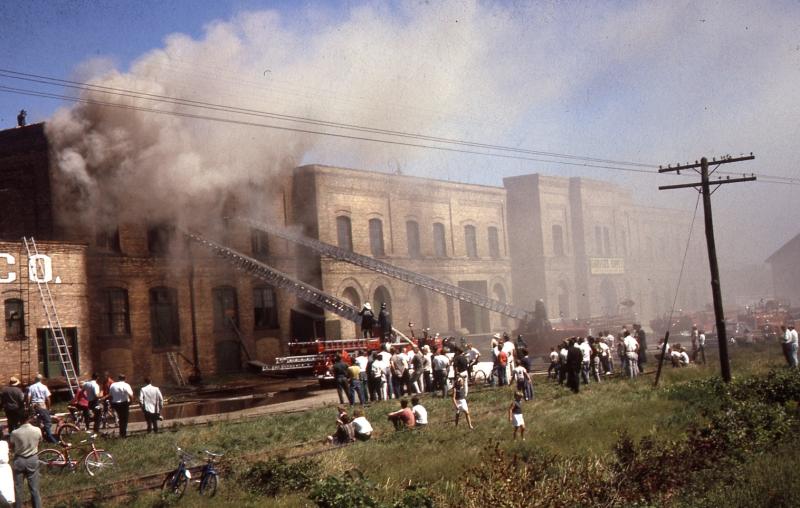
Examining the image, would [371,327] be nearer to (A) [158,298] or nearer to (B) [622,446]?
(A) [158,298]

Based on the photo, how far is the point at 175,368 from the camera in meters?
31.0

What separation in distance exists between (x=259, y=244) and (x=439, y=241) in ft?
43.6

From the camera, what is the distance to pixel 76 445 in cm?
1656

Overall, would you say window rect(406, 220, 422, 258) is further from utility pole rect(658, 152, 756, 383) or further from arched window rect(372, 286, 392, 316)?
utility pole rect(658, 152, 756, 383)

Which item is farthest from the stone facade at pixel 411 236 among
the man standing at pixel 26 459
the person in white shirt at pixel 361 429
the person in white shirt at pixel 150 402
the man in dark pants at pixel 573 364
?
the man standing at pixel 26 459

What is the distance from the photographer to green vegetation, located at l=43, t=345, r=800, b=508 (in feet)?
36.6

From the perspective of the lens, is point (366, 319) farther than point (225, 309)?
No

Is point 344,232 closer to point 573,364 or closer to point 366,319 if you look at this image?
point 366,319

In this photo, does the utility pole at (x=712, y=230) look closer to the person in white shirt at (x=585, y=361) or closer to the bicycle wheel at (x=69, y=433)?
the person in white shirt at (x=585, y=361)

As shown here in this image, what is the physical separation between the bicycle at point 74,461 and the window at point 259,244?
20.6m

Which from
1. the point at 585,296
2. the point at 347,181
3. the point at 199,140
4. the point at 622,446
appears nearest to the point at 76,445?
the point at 622,446

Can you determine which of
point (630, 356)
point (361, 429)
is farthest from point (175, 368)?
point (361, 429)

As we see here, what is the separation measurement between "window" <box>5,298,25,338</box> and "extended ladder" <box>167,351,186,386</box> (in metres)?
6.41

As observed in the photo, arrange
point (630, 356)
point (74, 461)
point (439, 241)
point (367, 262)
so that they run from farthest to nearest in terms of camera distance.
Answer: point (439, 241)
point (367, 262)
point (630, 356)
point (74, 461)
